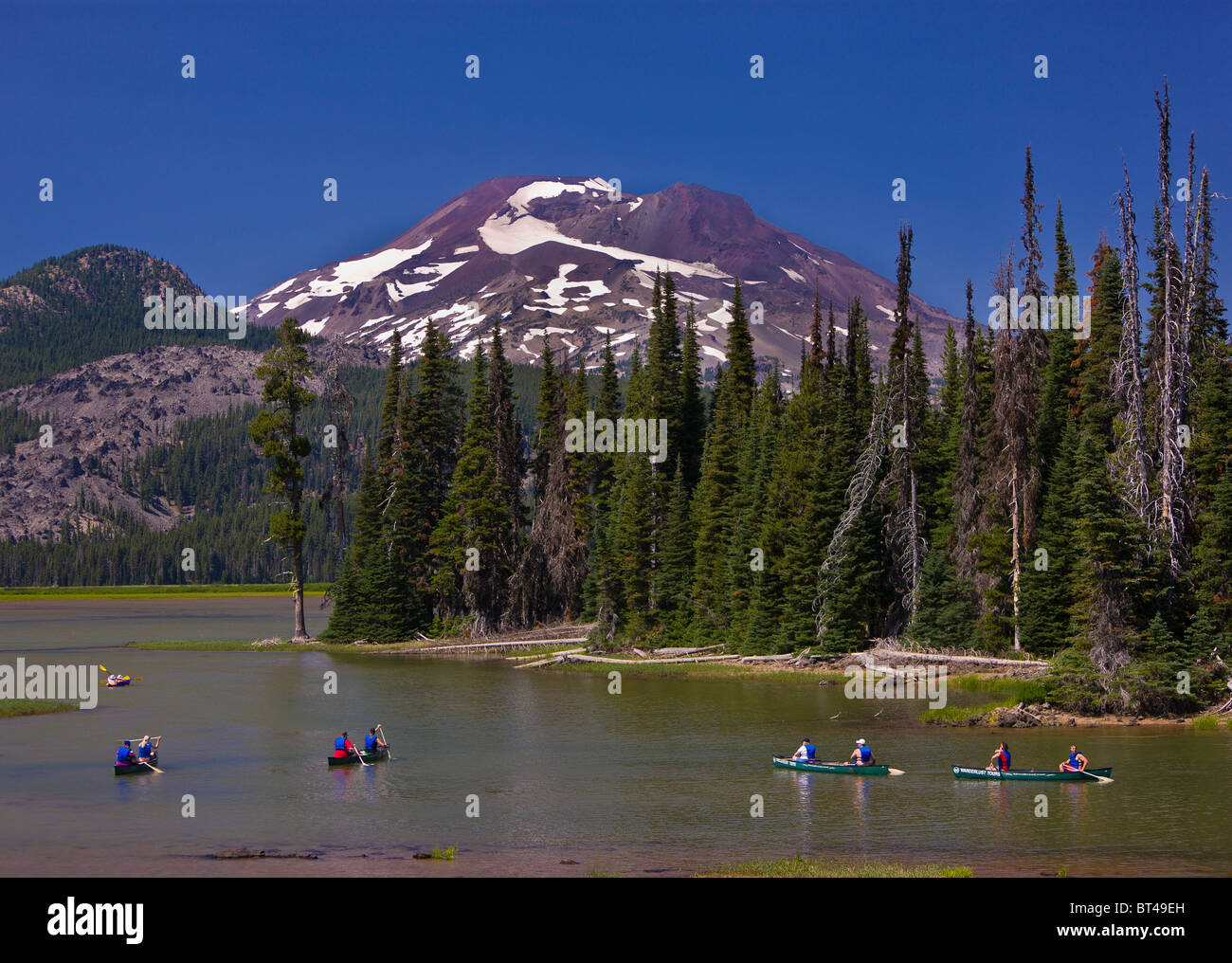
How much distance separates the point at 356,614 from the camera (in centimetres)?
8656

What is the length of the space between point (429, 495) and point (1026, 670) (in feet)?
160

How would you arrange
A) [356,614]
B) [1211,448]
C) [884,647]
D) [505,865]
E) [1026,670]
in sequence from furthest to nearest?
[356,614]
[884,647]
[1026,670]
[1211,448]
[505,865]

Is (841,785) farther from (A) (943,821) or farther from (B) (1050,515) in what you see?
(B) (1050,515)

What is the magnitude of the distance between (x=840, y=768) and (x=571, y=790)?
872 centimetres

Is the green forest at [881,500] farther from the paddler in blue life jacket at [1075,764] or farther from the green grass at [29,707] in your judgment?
the green grass at [29,707]

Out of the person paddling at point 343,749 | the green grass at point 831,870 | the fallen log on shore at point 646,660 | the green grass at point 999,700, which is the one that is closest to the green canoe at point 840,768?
the green grass at point 999,700

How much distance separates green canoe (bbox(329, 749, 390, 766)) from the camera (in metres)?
40.1

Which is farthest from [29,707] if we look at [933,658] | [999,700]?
[999,700]

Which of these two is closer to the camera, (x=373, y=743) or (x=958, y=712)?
(x=373, y=743)

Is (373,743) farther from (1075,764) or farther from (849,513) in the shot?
(849,513)

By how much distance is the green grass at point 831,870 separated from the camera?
78.6ft

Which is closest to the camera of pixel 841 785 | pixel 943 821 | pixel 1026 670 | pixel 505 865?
pixel 505 865

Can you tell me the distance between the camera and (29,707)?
52938 mm
